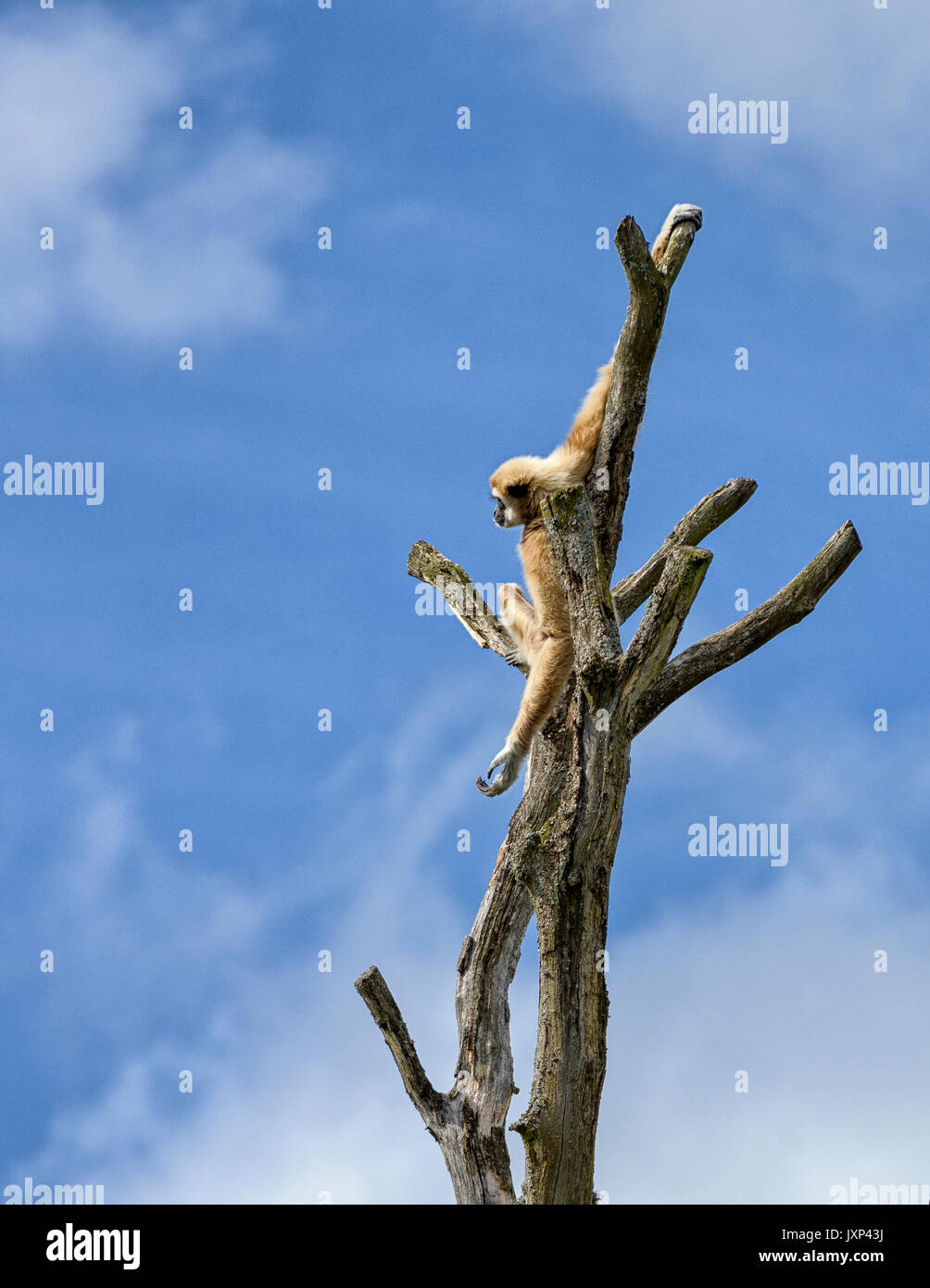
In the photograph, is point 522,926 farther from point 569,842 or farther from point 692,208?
point 692,208

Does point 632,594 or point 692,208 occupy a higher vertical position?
point 692,208

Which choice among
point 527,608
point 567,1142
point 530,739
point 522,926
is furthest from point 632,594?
point 567,1142

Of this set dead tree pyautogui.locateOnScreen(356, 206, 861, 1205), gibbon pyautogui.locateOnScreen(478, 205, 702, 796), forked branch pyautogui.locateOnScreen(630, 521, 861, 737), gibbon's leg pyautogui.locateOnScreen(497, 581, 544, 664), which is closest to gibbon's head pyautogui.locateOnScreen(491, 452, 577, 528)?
gibbon pyautogui.locateOnScreen(478, 205, 702, 796)

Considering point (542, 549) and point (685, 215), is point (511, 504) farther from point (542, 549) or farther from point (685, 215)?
point (685, 215)

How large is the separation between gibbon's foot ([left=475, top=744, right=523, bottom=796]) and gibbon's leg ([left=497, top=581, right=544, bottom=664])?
0.96 m

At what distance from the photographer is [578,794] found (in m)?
6.97

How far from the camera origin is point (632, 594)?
9.71 m

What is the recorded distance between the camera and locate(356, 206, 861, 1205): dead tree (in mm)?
6934

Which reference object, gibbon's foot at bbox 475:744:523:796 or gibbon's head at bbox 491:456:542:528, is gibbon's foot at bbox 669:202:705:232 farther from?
gibbon's foot at bbox 475:744:523:796

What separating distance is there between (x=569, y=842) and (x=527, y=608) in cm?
289

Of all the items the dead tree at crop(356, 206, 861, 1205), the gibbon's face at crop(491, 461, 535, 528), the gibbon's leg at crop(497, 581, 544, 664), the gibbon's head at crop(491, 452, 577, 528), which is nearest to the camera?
the dead tree at crop(356, 206, 861, 1205)
